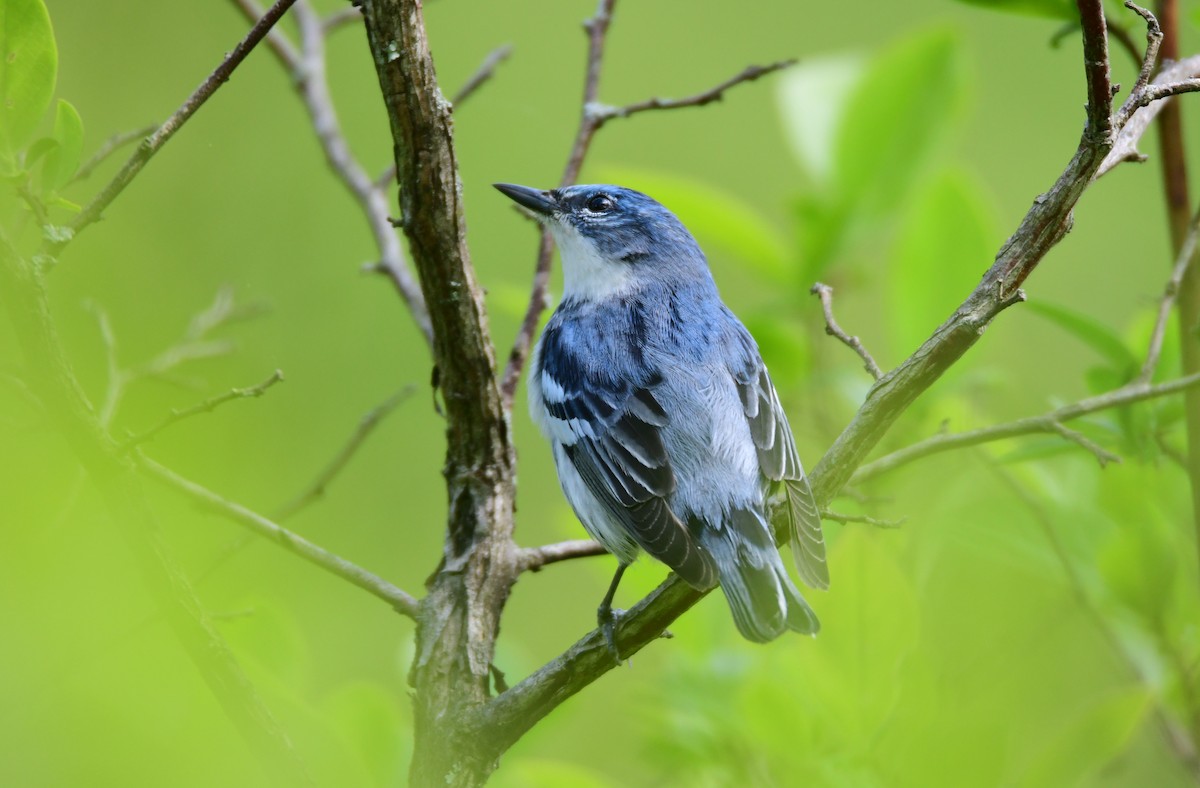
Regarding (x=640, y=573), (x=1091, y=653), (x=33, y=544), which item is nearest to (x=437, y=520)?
(x=640, y=573)

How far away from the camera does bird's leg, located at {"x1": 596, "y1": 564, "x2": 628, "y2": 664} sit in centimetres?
182

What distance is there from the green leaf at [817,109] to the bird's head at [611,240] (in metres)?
0.68

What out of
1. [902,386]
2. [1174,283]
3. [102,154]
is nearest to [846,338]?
[902,386]

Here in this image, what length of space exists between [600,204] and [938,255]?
5.06 feet

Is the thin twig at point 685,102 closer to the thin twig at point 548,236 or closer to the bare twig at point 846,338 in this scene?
the thin twig at point 548,236

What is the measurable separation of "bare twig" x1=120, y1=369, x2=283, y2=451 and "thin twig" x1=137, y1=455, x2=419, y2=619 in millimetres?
→ 145

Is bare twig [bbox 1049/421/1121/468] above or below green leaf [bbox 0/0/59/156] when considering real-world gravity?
below

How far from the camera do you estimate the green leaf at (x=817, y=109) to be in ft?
9.77

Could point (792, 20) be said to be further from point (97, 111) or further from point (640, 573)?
point (640, 573)

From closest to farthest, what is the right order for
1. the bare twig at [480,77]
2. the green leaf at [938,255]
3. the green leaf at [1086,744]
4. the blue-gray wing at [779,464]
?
the green leaf at [1086,744]
the blue-gray wing at [779,464]
the green leaf at [938,255]
the bare twig at [480,77]

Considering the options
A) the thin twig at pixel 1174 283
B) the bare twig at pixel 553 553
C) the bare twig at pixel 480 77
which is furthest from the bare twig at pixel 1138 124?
the bare twig at pixel 480 77

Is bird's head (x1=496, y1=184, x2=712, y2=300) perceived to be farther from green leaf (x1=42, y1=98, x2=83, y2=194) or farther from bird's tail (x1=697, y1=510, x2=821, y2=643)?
green leaf (x1=42, y1=98, x2=83, y2=194)

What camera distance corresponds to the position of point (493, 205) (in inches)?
241

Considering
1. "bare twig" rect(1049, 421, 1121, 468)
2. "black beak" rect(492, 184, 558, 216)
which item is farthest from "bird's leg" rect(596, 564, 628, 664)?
"black beak" rect(492, 184, 558, 216)
